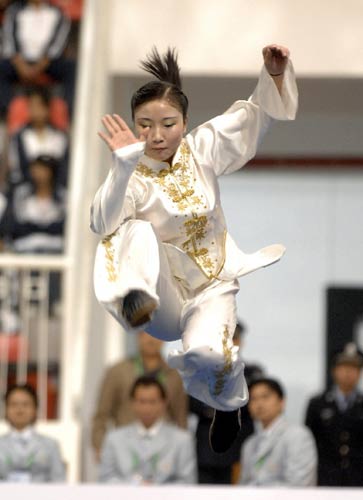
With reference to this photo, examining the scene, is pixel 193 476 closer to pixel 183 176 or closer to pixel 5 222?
pixel 5 222

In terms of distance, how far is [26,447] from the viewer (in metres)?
6.11

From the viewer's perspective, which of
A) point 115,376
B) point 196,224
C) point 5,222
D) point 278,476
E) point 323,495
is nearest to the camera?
point 196,224

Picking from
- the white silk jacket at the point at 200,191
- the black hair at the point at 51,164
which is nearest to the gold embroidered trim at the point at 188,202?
the white silk jacket at the point at 200,191

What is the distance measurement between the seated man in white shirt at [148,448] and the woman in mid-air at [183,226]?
6.18 ft

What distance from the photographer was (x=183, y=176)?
4.11 metres

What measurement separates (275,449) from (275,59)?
7.86 ft

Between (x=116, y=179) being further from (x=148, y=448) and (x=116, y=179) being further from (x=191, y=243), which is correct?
(x=148, y=448)

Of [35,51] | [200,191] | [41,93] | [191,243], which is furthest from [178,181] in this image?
[35,51]

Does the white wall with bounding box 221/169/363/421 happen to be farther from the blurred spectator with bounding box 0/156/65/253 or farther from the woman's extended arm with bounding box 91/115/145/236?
the woman's extended arm with bounding box 91/115/145/236

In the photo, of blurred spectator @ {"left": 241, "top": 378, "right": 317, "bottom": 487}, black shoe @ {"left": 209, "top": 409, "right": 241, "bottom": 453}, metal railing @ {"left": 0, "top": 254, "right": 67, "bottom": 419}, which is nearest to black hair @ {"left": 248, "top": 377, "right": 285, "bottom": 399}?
blurred spectator @ {"left": 241, "top": 378, "right": 317, "bottom": 487}

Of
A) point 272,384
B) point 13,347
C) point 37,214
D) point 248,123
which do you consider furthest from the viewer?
point 37,214

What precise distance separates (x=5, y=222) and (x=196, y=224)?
3096 mm

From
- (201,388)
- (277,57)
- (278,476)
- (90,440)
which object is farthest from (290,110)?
(90,440)

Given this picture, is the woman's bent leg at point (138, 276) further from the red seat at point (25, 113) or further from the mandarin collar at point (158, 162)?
the red seat at point (25, 113)
